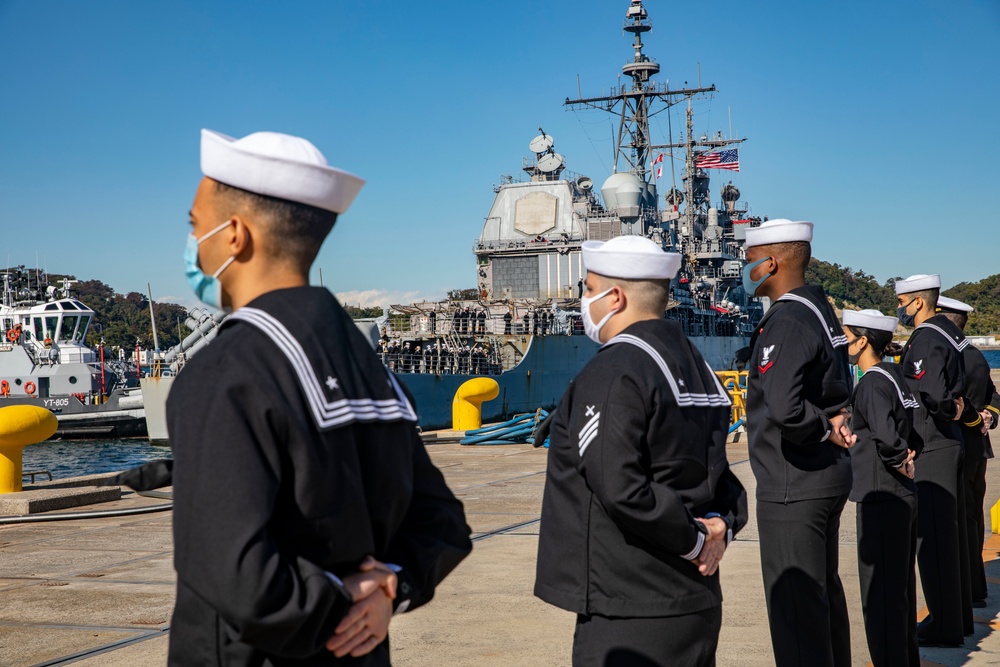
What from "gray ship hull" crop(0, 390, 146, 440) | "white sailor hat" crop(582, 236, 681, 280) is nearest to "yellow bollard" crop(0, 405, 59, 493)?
"white sailor hat" crop(582, 236, 681, 280)

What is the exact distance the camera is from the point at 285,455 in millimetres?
1720

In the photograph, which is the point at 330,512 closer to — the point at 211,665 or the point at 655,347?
the point at 211,665

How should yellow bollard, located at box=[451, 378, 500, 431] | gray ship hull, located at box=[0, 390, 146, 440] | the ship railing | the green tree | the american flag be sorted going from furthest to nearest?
the green tree → the american flag → gray ship hull, located at box=[0, 390, 146, 440] → the ship railing → yellow bollard, located at box=[451, 378, 500, 431]

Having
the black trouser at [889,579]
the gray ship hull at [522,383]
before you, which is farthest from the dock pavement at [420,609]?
the gray ship hull at [522,383]

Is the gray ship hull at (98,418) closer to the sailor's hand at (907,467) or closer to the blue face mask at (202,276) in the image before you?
the sailor's hand at (907,467)

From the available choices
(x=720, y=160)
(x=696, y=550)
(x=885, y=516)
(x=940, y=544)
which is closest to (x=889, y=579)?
(x=885, y=516)

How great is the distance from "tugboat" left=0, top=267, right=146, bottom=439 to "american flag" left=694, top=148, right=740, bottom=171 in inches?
1098

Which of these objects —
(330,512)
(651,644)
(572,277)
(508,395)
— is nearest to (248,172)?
(330,512)

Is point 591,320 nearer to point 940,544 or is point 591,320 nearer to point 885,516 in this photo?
point 885,516

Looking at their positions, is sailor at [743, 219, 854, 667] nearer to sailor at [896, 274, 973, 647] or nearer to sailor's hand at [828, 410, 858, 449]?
sailor's hand at [828, 410, 858, 449]

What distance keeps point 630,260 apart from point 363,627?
5.35ft

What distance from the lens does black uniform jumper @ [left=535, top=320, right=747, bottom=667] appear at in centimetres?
274

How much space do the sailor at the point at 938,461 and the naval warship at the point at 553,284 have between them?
818 inches

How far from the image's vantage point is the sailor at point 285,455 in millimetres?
1648
